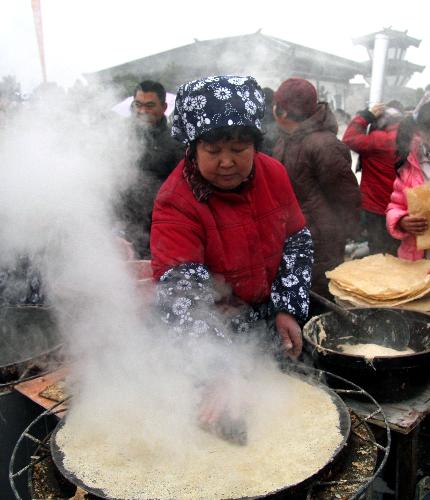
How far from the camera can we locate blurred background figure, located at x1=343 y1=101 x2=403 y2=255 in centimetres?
513

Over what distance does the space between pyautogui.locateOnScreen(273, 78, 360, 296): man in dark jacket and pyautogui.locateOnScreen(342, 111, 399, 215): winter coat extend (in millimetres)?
1492

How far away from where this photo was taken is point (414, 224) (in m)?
3.14

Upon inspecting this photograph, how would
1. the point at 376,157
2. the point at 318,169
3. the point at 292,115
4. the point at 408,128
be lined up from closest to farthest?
the point at 408,128, the point at 318,169, the point at 292,115, the point at 376,157

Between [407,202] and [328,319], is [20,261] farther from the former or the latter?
[407,202]

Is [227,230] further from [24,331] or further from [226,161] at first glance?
[24,331]

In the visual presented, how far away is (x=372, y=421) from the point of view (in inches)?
79.0

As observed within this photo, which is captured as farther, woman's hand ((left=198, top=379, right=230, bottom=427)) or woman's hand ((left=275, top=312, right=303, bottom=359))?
woman's hand ((left=275, top=312, right=303, bottom=359))

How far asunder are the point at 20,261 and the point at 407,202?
2.51 m

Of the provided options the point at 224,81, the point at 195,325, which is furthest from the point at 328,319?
the point at 224,81

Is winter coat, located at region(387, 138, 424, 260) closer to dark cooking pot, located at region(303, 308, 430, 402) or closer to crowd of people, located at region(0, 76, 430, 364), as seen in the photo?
crowd of people, located at region(0, 76, 430, 364)

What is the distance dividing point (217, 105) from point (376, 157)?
397 cm

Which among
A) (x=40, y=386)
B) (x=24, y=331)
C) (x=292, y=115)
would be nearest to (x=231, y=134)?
(x=40, y=386)

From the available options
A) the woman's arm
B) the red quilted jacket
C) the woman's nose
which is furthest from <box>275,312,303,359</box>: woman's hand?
the woman's nose

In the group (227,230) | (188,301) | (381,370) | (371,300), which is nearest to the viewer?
(188,301)
